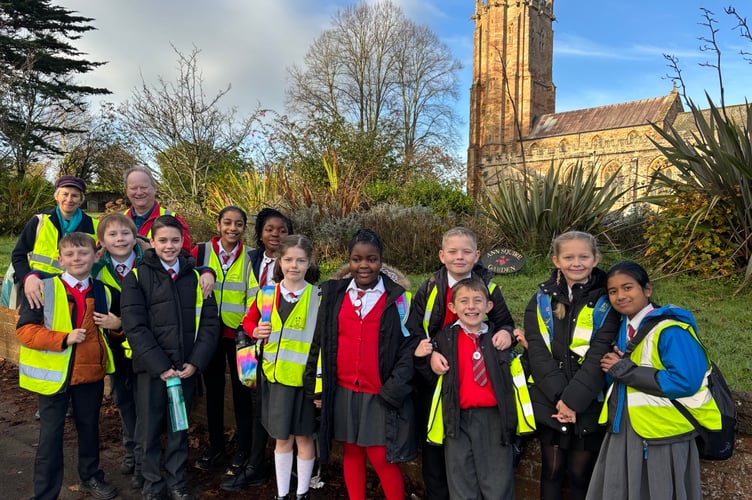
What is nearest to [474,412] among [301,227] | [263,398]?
[263,398]

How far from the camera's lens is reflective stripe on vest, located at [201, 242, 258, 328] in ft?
11.2

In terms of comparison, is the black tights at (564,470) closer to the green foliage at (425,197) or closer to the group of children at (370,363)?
the group of children at (370,363)

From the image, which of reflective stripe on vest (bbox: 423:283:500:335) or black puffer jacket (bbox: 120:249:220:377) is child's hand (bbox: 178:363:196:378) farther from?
reflective stripe on vest (bbox: 423:283:500:335)

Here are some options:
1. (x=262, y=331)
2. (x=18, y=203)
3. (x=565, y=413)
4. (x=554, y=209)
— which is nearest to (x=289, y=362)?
(x=262, y=331)

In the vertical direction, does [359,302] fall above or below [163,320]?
above

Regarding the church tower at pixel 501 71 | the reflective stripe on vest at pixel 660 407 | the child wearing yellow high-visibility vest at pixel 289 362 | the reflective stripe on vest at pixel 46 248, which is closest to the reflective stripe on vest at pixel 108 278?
the reflective stripe on vest at pixel 46 248

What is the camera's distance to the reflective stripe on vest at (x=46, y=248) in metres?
3.50

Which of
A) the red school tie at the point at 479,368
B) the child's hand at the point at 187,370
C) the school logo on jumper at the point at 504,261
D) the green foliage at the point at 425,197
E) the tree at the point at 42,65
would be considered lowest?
the child's hand at the point at 187,370

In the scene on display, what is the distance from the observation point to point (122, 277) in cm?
334

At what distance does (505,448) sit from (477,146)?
159 ft

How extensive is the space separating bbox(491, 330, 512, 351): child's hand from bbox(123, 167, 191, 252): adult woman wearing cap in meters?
2.42

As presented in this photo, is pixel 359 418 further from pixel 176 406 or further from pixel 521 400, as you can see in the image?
pixel 176 406

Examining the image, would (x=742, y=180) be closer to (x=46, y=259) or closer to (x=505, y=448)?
(x=505, y=448)

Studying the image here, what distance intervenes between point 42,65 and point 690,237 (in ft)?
108
